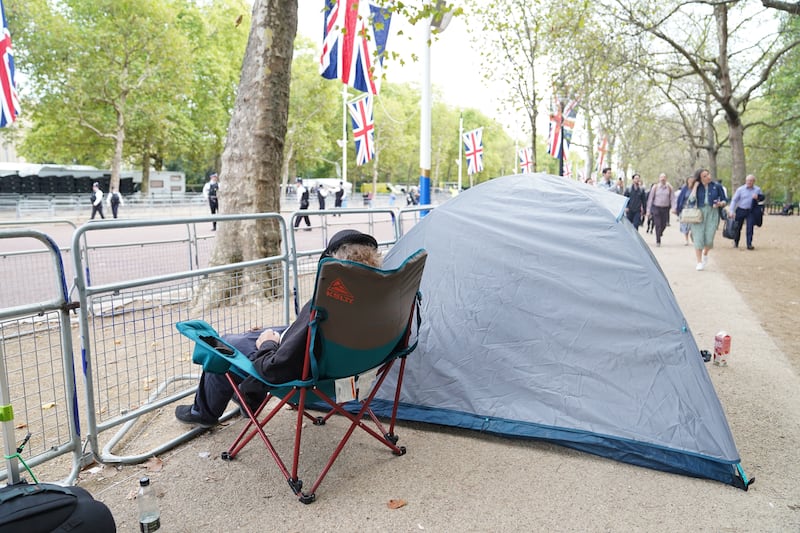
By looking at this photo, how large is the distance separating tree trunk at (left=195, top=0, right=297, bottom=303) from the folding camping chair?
175 inches

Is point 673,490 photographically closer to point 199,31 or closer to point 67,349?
point 67,349

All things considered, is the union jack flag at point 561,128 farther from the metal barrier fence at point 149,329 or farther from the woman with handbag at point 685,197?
the metal barrier fence at point 149,329

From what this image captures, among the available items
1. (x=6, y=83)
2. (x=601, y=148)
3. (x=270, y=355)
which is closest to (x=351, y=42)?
(x=6, y=83)

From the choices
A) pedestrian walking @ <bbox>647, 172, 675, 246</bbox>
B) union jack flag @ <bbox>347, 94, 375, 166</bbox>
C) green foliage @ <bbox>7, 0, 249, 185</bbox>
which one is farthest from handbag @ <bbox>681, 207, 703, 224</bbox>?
green foliage @ <bbox>7, 0, 249, 185</bbox>

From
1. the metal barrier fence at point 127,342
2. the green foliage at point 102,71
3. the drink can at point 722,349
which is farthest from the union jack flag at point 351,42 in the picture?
the green foliage at point 102,71

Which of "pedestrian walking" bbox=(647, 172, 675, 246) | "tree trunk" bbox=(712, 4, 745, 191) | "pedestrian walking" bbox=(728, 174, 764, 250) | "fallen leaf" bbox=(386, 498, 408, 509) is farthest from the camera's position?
"tree trunk" bbox=(712, 4, 745, 191)

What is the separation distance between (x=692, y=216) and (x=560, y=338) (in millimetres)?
8381

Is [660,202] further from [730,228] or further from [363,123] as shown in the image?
[363,123]

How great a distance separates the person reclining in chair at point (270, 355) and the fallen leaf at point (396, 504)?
0.82 metres

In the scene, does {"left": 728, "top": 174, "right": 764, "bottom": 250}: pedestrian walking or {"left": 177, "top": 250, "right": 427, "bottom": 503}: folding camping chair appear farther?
{"left": 728, "top": 174, "right": 764, "bottom": 250}: pedestrian walking

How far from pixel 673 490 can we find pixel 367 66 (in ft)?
28.1

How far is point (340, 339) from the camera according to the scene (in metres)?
2.99

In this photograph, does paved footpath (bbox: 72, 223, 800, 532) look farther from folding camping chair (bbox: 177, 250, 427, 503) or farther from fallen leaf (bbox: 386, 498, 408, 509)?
folding camping chair (bbox: 177, 250, 427, 503)

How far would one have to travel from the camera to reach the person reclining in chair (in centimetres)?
306
